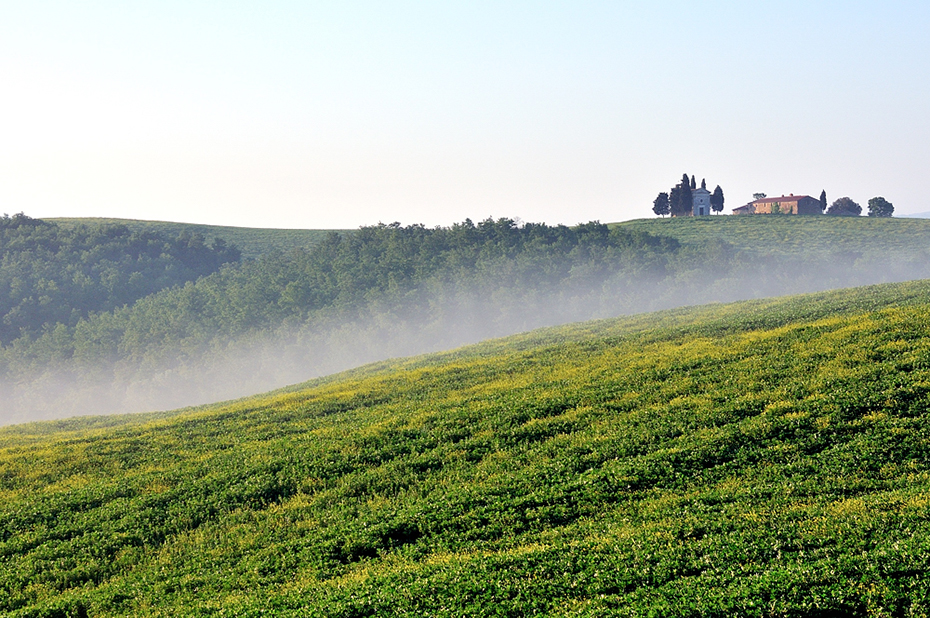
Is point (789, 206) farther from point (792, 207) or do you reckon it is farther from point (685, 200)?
point (685, 200)

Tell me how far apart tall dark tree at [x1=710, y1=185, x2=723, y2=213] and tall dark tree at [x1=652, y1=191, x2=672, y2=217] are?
12306 mm

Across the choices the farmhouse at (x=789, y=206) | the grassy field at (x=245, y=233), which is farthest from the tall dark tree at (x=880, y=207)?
the grassy field at (x=245, y=233)

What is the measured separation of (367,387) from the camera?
39.2 m

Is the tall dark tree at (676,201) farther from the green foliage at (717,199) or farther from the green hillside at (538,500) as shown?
the green hillside at (538,500)

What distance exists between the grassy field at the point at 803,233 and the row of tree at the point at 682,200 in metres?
8.58

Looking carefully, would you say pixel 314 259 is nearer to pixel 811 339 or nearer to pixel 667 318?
pixel 667 318

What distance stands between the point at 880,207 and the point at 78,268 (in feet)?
634

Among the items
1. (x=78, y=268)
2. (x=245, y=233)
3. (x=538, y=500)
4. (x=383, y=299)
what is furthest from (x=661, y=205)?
(x=538, y=500)

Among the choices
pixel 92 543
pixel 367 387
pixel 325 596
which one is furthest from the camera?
pixel 367 387

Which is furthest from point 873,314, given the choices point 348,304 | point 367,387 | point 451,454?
point 348,304

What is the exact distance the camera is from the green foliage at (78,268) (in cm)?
12825

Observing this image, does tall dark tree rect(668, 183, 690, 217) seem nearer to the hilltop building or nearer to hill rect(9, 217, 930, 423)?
the hilltop building

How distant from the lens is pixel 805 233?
497 ft

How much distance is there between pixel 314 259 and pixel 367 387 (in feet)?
343
